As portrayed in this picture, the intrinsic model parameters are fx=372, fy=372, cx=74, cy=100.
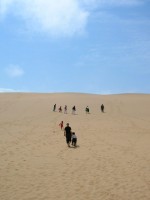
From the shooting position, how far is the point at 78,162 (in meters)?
16.4

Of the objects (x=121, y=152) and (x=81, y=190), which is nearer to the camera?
(x=81, y=190)

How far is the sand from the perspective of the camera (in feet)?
37.9

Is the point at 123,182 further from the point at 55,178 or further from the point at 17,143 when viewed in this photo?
the point at 17,143

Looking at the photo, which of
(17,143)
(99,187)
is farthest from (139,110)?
(99,187)

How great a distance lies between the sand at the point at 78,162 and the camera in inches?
455

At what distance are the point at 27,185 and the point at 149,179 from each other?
14.0 ft

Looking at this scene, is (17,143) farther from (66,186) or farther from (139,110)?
(139,110)

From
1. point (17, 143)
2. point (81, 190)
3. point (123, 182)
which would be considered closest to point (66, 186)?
point (81, 190)

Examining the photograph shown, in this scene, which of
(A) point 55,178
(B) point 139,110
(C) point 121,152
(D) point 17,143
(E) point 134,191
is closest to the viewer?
(E) point 134,191

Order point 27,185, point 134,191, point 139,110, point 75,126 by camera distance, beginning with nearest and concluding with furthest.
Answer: point 134,191 < point 27,185 < point 75,126 < point 139,110

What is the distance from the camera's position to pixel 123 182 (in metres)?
12.7

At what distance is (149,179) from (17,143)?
10.9 metres

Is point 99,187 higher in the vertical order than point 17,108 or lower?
lower

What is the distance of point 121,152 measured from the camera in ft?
62.3
